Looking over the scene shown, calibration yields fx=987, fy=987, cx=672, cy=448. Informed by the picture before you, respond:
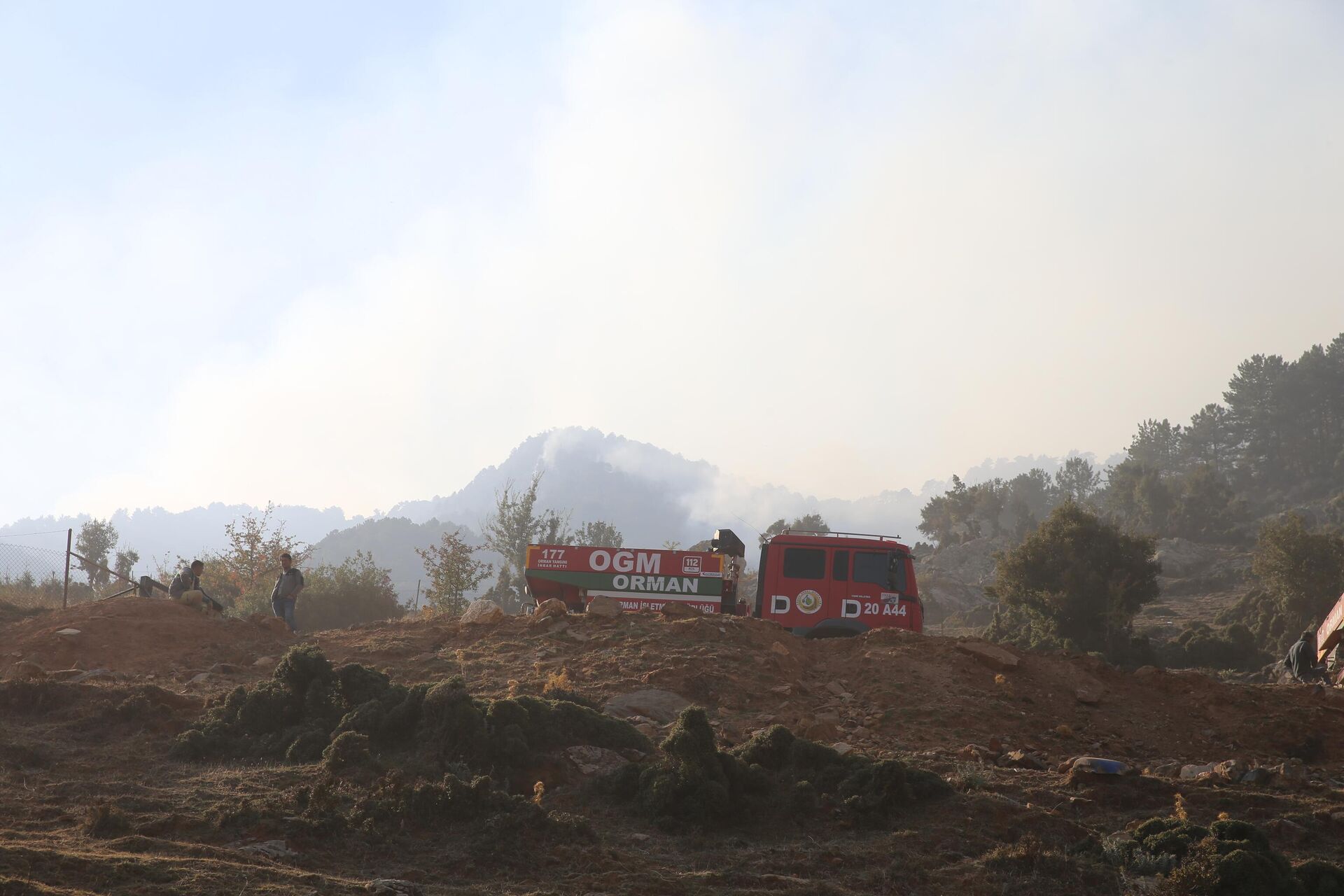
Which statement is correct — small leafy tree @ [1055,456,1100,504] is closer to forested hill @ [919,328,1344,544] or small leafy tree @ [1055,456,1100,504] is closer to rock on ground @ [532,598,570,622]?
forested hill @ [919,328,1344,544]

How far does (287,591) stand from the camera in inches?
814

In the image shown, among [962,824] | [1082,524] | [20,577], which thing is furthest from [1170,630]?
[20,577]

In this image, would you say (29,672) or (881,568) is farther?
(881,568)

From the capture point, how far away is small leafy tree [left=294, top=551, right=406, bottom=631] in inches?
1287

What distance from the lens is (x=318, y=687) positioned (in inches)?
462

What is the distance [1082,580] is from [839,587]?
64.3 feet

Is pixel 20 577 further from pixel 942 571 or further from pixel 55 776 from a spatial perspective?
pixel 942 571

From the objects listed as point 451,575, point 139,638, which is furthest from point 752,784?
point 451,575

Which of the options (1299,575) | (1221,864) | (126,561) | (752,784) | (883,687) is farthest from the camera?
(126,561)

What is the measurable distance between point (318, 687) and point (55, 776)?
2.75 metres

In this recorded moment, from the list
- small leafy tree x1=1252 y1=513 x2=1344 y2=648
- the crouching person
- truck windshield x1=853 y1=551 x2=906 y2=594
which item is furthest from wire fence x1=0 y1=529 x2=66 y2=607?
small leafy tree x1=1252 y1=513 x2=1344 y2=648

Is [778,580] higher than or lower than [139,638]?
higher

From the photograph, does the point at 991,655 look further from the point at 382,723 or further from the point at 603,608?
the point at 382,723

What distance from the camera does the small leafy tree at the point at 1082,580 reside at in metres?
34.7
